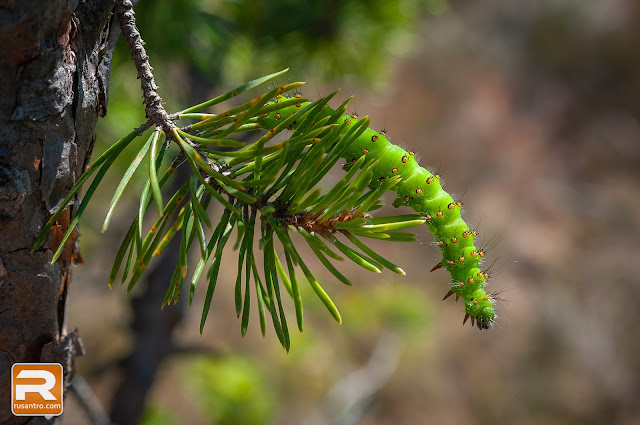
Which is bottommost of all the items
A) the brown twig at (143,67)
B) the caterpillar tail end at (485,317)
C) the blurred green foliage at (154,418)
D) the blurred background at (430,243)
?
the caterpillar tail end at (485,317)

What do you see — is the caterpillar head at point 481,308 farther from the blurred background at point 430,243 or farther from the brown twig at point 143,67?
the brown twig at point 143,67


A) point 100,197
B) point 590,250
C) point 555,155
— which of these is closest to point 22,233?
point 100,197

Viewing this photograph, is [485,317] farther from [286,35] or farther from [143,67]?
[286,35]

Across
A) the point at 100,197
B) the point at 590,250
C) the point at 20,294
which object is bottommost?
the point at 20,294

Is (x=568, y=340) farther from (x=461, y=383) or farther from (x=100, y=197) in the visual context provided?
(x=100, y=197)

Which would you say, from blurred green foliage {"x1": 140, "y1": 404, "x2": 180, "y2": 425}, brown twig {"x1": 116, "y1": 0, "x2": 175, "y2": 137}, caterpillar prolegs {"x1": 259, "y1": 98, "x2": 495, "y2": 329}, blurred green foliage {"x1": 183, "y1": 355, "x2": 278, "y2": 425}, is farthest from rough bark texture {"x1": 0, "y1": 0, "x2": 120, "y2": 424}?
blurred green foliage {"x1": 140, "y1": 404, "x2": 180, "y2": 425}

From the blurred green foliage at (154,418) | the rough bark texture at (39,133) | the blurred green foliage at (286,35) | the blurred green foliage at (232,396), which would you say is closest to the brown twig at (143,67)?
the rough bark texture at (39,133)
